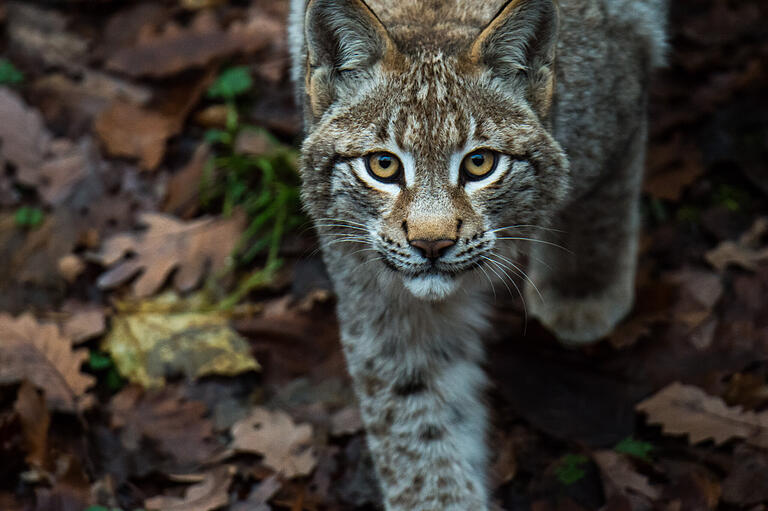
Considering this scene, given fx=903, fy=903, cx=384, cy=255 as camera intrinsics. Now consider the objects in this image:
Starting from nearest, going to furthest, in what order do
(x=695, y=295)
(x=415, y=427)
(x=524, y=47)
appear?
(x=524, y=47), (x=415, y=427), (x=695, y=295)

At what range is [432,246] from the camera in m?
2.95

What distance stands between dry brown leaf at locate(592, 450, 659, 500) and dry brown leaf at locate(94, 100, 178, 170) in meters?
3.08

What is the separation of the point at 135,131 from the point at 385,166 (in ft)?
9.41

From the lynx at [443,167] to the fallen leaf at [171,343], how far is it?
1.09 metres

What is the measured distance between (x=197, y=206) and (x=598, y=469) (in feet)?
8.78

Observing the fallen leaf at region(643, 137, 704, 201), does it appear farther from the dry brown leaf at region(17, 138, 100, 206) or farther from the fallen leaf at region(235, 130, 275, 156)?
the dry brown leaf at region(17, 138, 100, 206)

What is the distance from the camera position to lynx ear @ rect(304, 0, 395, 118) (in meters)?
3.08

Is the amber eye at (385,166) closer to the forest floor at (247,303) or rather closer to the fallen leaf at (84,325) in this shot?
the forest floor at (247,303)

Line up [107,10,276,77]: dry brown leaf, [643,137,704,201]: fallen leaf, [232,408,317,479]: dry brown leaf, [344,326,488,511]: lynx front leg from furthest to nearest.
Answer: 1. [107,10,276,77]: dry brown leaf
2. [643,137,704,201]: fallen leaf
3. [232,408,317,479]: dry brown leaf
4. [344,326,488,511]: lynx front leg

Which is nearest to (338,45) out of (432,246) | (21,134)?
(432,246)

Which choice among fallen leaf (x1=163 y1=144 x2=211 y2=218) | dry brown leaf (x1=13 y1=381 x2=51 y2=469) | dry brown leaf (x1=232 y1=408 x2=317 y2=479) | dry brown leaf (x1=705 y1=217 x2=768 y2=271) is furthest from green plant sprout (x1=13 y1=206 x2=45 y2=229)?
dry brown leaf (x1=705 y1=217 x2=768 y2=271)

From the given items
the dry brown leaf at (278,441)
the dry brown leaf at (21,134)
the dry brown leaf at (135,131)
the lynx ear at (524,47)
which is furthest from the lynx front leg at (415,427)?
the dry brown leaf at (21,134)

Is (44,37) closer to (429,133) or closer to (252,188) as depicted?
(252,188)

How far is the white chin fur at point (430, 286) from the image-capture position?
3.06 metres
